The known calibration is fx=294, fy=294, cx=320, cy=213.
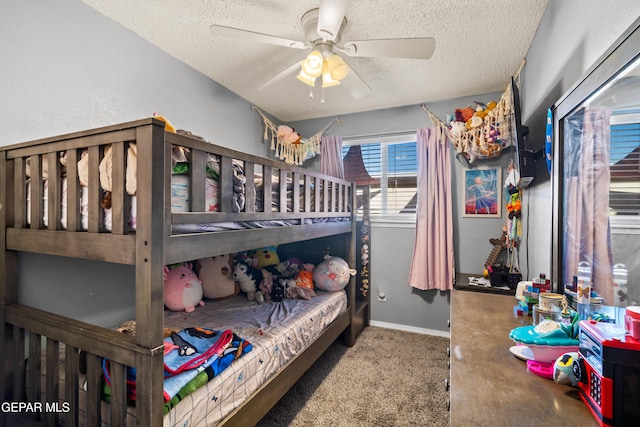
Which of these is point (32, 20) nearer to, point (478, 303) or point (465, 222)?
point (478, 303)

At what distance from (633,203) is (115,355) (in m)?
Answer: 1.64

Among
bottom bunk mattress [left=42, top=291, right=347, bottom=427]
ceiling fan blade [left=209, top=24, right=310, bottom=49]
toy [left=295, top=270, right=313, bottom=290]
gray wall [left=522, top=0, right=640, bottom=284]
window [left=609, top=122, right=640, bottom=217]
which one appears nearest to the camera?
window [left=609, top=122, right=640, bottom=217]

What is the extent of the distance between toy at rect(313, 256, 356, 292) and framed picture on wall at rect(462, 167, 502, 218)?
1.34 metres

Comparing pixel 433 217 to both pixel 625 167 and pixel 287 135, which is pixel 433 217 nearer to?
pixel 287 135

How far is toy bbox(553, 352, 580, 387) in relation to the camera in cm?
77

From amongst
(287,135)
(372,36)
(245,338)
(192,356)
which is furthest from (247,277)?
(372,36)

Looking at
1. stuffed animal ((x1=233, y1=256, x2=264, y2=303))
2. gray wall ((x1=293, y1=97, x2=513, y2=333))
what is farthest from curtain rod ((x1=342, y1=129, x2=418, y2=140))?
stuffed animal ((x1=233, y1=256, x2=264, y2=303))

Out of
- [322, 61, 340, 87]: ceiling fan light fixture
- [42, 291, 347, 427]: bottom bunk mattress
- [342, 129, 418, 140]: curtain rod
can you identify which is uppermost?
[322, 61, 340, 87]: ceiling fan light fixture

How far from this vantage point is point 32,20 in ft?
5.00

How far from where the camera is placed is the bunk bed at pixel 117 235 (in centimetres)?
97

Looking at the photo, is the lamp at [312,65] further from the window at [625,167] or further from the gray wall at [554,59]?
the window at [625,167]

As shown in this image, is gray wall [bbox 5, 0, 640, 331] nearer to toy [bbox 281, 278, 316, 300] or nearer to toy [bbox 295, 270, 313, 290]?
toy [bbox 281, 278, 316, 300]

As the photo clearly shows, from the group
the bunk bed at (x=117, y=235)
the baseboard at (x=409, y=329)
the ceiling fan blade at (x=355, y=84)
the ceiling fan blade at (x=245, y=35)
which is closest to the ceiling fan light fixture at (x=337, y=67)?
the ceiling fan blade at (x=355, y=84)

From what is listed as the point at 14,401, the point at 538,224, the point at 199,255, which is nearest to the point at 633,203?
the point at 538,224
